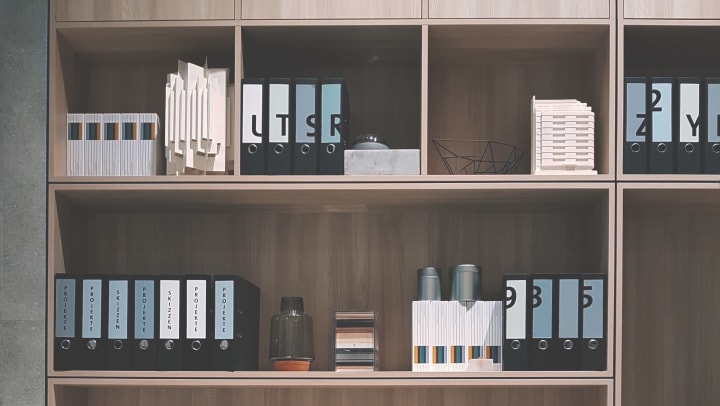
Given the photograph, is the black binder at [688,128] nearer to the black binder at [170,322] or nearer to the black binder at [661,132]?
the black binder at [661,132]

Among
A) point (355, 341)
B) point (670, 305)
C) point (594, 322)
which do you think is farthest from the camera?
point (670, 305)

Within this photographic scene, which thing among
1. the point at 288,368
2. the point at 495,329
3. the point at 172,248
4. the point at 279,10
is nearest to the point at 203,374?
the point at 288,368

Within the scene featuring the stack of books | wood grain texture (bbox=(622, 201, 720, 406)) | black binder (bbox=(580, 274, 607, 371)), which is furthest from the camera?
wood grain texture (bbox=(622, 201, 720, 406))

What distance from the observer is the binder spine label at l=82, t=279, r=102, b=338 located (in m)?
2.57

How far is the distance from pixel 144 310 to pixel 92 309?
0.46 ft

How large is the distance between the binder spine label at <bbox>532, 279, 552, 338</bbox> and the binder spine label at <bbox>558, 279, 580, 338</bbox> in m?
0.03

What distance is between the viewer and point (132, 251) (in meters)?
2.91

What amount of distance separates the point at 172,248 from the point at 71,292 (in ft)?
1.32

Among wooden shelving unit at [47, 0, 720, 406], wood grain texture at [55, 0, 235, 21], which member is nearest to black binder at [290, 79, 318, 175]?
wooden shelving unit at [47, 0, 720, 406]

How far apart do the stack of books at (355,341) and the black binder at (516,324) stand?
1.18 ft

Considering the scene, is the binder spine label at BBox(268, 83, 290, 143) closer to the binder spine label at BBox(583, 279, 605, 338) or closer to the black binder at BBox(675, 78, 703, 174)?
the binder spine label at BBox(583, 279, 605, 338)

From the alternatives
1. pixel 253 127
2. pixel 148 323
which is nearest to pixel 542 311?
pixel 253 127

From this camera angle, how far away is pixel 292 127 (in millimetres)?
2592

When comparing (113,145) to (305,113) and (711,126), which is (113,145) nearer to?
(305,113)
